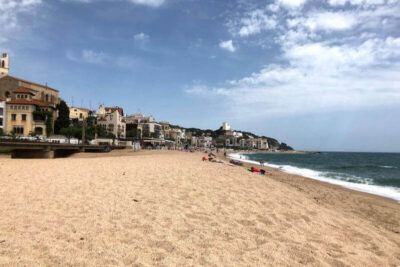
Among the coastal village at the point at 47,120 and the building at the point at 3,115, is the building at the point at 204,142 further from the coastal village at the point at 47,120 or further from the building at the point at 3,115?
the building at the point at 3,115

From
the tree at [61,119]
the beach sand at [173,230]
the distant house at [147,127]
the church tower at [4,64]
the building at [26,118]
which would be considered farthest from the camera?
the distant house at [147,127]

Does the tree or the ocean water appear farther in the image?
the tree

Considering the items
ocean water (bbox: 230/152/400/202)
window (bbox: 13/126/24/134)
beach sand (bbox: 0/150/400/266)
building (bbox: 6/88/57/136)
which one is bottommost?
ocean water (bbox: 230/152/400/202)

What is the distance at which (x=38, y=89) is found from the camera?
218 feet

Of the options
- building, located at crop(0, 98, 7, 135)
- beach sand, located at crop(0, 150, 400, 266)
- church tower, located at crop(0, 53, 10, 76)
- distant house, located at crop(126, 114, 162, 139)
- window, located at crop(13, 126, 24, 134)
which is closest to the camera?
beach sand, located at crop(0, 150, 400, 266)

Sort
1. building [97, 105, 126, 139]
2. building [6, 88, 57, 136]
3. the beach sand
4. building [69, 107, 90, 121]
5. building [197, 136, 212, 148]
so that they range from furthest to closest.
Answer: building [197, 136, 212, 148] → building [69, 107, 90, 121] → building [97, 105, 126, 139] → building [6, 88, 57, 136] → the beach sand

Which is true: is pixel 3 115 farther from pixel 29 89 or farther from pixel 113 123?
pixel 113 123

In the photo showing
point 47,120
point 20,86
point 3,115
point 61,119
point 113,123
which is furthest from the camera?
point 113,123

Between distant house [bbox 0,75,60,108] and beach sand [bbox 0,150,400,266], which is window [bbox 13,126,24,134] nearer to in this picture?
distant house [bbox 0,75,60,108]

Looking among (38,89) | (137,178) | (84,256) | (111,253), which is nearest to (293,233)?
(111,253)

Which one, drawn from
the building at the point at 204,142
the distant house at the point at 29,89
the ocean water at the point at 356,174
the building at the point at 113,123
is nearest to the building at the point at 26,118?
the distant house at the point at 29,89

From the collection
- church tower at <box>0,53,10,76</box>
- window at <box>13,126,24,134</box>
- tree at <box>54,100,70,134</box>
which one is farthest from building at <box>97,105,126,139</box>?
church tower at <box>0,53,10,76</box>

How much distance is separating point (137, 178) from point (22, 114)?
54329 mm

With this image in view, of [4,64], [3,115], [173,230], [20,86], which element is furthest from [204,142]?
[173,230]
